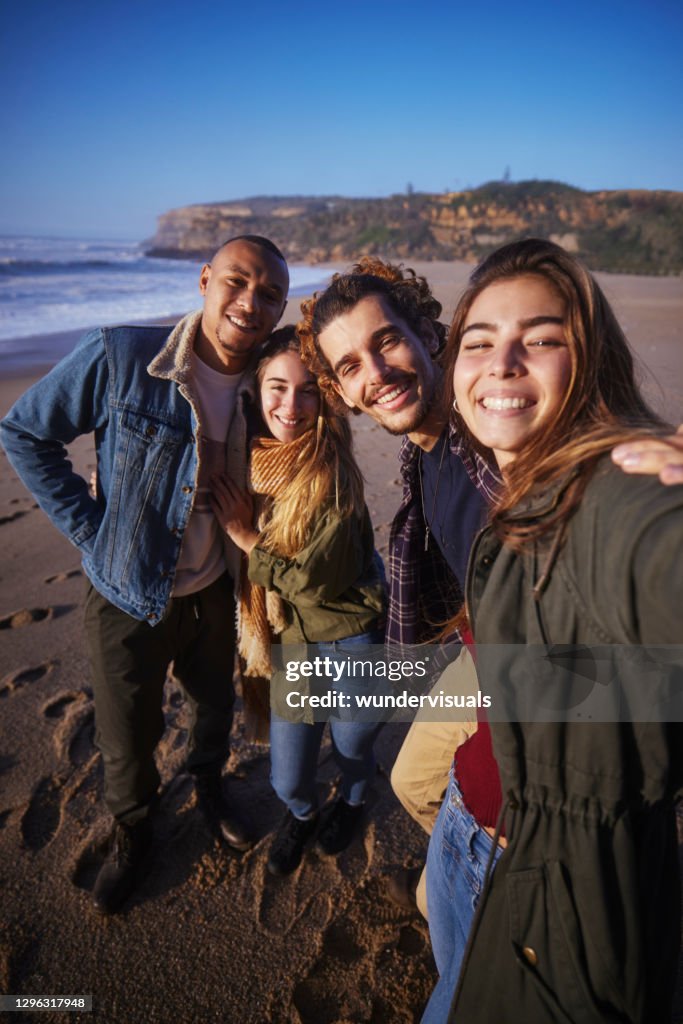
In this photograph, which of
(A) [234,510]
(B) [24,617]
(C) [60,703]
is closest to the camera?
(A) [234,510]

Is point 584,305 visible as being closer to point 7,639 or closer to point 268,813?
point 268,813

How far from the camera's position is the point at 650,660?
1.08 metres

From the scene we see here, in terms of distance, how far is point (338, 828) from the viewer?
2.57 m

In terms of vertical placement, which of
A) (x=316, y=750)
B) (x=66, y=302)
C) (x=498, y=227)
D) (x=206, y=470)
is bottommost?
(x=316, y=750)

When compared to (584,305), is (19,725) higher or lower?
lower

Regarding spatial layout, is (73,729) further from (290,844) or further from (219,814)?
(290,844)

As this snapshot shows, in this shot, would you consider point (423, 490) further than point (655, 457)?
Yes

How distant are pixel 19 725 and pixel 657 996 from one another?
10.3 ft

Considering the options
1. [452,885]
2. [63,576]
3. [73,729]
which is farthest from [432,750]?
[63,576]

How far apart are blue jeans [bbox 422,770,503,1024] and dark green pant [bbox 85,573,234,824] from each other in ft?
4.20

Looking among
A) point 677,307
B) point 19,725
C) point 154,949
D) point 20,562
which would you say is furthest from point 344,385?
point 677,307

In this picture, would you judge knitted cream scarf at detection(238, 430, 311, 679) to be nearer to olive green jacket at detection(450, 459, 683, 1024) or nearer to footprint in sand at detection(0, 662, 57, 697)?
olive green jacket at detection(450, 459, 683, 1024)

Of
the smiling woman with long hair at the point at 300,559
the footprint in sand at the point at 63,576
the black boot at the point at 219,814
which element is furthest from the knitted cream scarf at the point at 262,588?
the footprint in sand at the point at 63,576

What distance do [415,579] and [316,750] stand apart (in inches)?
36.3
